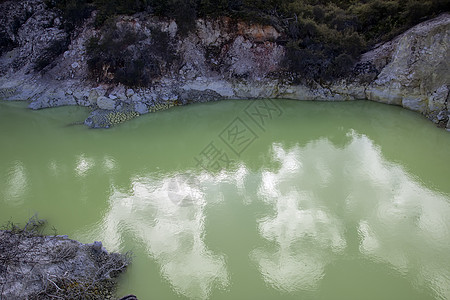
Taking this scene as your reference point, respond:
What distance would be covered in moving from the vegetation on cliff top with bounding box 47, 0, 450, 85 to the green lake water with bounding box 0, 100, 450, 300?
7.10 ft

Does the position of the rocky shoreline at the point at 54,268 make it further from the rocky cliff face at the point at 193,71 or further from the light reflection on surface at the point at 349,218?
the rocky cliff face at the point at 193,71

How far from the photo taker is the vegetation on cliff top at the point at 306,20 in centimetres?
1260

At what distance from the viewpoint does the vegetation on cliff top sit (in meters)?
12.6

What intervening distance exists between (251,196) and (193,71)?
7.58 m

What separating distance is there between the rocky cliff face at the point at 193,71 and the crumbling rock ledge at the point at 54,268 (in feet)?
21.2

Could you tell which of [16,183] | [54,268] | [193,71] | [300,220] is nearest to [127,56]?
[193,71]

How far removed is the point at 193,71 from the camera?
13.3 metres

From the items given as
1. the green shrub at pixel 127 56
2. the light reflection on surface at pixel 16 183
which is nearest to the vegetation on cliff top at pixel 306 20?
the green shrub at pixel 127 56

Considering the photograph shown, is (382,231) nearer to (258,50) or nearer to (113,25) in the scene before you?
(258,50)

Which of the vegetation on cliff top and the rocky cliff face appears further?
the vegetation on cliff top

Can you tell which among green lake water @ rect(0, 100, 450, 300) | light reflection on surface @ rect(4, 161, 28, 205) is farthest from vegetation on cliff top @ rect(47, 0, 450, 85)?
light reflection on surface @ rect(4, 161, 28, 205)

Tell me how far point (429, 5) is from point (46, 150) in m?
14.5

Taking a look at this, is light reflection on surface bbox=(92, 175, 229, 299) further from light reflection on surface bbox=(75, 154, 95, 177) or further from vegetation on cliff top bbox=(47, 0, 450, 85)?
vegetation on cliff top bbox=(47, 0, 450, 85)

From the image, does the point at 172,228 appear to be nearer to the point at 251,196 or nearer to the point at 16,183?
the point at 251,196
